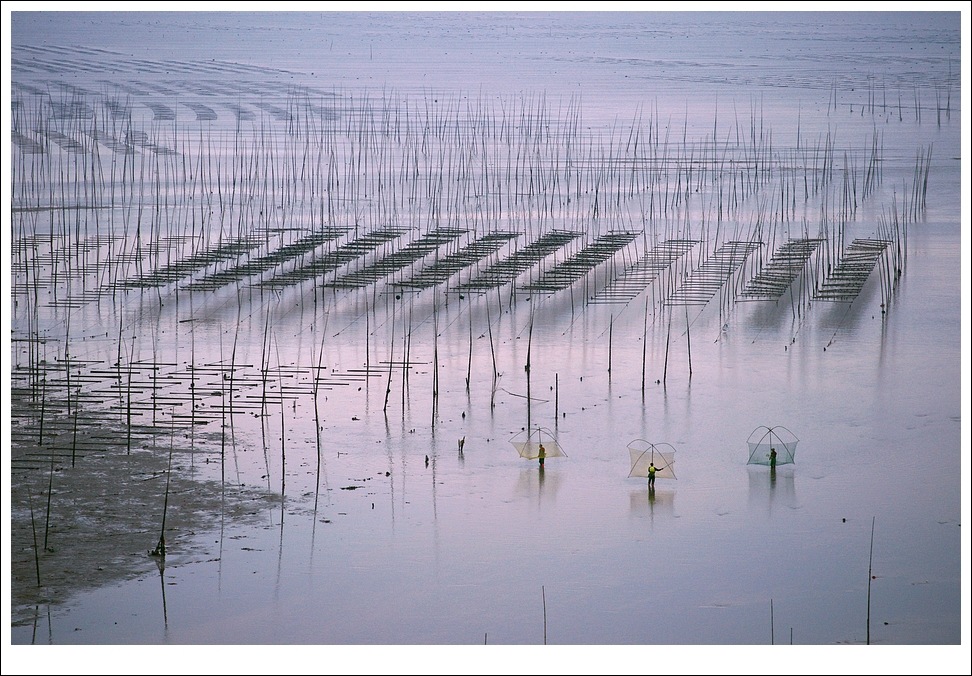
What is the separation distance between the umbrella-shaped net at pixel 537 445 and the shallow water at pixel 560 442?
0.10 metres

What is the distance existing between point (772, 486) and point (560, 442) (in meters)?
1.74

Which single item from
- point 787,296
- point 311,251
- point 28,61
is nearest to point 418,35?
point 28,61

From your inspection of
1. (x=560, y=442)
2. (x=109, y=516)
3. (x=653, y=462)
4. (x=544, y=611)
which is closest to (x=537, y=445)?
(x=560, y=442)

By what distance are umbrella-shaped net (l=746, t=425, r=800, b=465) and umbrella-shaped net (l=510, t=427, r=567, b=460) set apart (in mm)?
1441

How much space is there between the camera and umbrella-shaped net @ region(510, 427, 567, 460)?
1045 centimetres

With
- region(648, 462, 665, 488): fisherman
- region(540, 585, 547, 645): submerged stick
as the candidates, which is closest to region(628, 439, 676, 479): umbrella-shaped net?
region(648, 462, 665, 488): fisherman

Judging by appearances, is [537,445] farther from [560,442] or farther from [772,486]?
[772,486]

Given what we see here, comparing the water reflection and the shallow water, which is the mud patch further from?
the water reflection

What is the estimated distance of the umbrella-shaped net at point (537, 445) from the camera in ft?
34.3

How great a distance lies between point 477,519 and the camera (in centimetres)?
944

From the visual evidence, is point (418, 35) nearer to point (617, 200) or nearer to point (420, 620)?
point (617, 200)

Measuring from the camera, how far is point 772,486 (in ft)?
32.5

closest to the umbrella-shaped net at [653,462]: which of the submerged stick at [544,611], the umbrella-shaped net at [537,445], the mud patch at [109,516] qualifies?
the umbrella-shaped net at [537,445]

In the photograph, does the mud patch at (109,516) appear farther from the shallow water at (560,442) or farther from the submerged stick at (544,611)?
the submerged stick at (544,611)
